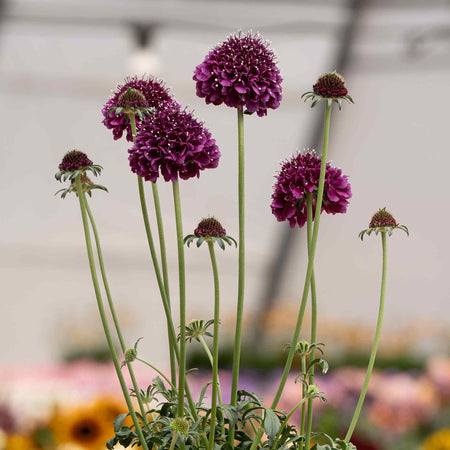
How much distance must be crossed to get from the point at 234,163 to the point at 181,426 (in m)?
2.62

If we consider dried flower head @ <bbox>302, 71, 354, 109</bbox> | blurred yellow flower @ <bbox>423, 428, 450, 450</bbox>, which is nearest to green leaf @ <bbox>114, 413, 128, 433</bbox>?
dried flower head @ <bbox>302, 71, 354, 109</bbox>

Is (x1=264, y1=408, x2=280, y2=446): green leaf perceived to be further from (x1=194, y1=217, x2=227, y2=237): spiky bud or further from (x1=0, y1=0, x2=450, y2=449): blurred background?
(x1=0, y1=0, x2=450, y2=449): blurred background

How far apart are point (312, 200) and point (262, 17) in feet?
8.24

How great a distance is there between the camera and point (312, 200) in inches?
20.6

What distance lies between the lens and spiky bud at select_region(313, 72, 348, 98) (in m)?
0.49

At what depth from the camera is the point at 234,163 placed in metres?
3.05

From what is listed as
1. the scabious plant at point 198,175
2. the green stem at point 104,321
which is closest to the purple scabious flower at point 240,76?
the scabious plant at point 198,175

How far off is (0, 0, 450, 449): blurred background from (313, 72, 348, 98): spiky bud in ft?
7.49

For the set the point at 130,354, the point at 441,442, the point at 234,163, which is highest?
the point at 234,163

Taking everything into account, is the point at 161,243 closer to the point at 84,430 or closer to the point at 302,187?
the point at 302,187

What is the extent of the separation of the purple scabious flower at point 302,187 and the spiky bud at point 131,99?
10cm

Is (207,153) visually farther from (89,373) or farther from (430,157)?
(430,157)

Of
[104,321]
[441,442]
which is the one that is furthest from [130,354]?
[441,442]

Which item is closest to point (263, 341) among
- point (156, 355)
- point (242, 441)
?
point (156, 355)
